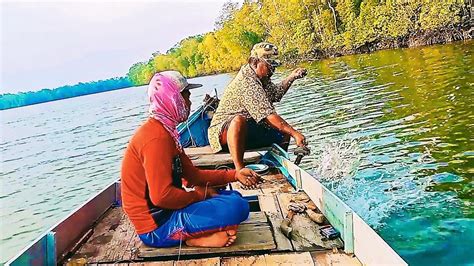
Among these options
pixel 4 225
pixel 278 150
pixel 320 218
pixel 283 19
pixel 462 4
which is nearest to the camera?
pixel 320 218

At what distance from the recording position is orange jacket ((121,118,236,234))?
2.74 metres

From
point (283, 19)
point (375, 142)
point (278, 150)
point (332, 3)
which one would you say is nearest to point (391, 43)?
point (332, 3)

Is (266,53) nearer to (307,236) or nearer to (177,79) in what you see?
(177,79)

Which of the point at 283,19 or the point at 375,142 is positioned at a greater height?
the point at 283,19

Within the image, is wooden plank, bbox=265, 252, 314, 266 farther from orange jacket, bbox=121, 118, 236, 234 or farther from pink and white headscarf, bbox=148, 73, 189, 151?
pink and white headscarf, bbox=148, 73, 189, 151

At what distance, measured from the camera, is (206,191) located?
3.21 m

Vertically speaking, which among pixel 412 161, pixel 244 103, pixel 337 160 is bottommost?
pixel 337 160

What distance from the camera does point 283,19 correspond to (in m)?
59.5

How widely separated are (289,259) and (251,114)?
2.64m

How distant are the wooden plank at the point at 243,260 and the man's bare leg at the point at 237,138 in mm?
2037

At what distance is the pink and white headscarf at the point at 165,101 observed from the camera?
9.18 feet

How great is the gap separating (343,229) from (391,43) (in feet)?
137

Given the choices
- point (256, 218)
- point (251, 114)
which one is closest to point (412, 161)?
point (251, 114)

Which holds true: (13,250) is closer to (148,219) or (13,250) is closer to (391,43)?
(148,219)
